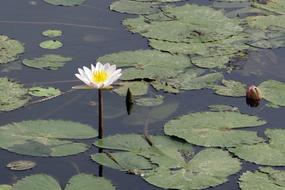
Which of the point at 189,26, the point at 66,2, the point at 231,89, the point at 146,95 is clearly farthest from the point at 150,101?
the point at 66,2

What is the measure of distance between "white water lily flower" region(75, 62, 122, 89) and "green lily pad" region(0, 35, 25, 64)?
0.86m

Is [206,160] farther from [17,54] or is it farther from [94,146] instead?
[17,54]

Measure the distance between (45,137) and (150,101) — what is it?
0.64 meters

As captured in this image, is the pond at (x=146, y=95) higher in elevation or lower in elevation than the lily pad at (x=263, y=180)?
higher

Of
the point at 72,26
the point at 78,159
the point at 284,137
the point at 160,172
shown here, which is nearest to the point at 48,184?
the point at 78,159

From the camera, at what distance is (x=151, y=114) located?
345cm

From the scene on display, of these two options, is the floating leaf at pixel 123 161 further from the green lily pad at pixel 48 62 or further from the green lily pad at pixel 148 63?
the green lily pad at pixel 48 62

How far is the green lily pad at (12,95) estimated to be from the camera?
11.2 feet

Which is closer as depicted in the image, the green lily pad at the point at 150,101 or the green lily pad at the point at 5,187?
the green lily pad at the point at 5,187

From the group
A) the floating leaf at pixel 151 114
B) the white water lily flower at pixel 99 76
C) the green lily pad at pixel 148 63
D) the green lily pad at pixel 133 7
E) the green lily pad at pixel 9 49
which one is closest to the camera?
the white water lily flower at pixel 99 76

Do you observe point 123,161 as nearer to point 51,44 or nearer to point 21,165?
point 21,165

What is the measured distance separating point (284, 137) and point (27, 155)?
117cm

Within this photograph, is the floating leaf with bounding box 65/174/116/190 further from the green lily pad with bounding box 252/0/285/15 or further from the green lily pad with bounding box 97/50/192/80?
the green lily pad with bounding box 252/0/285/15

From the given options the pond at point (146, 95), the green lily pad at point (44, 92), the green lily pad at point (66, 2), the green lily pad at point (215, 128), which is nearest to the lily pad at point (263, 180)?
the pond at point (146, 95)
